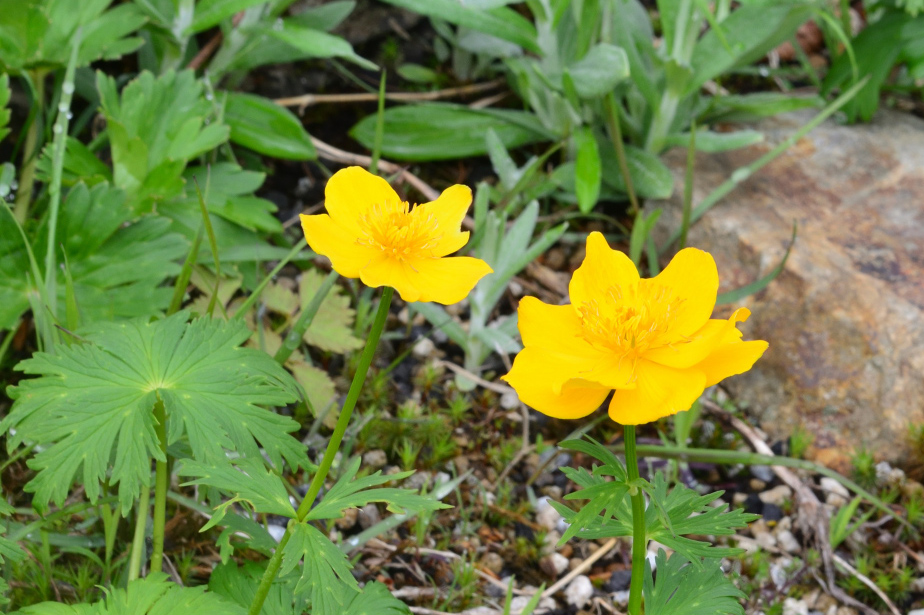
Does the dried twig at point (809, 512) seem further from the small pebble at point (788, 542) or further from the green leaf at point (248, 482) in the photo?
the green leaf at point (248, 482)

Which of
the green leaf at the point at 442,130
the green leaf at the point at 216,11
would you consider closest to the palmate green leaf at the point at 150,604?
the green leaf at the point at 216,11

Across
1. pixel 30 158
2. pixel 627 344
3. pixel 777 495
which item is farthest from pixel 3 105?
pixel 777 495

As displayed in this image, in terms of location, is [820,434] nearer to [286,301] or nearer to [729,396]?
[729,396]

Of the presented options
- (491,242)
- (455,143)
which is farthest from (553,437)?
(455,143)

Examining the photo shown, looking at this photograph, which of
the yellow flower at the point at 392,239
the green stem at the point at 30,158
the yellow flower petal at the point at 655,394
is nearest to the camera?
the yellow flower petal at the point at 655,394

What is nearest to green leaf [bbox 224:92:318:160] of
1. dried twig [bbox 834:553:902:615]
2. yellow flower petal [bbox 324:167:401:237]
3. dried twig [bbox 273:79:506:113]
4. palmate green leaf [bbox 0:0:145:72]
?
dried twig [bbox 273:79:506:113]
